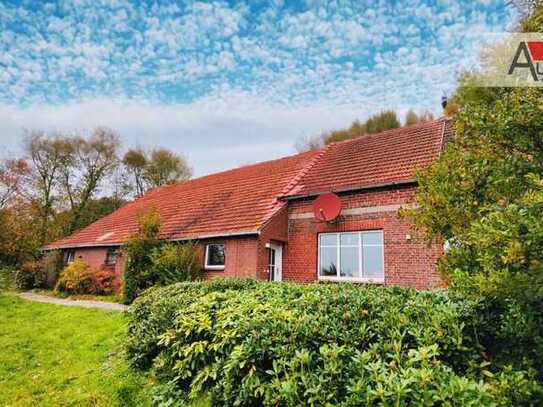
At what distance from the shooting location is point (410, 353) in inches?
122

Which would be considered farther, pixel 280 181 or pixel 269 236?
pixel 280 181

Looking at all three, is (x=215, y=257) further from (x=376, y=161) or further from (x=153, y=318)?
(x=153, y=318)

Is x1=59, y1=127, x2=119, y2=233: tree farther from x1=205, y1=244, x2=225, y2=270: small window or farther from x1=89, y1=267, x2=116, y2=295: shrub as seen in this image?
x1=205, y1=244, x2=225, y2=270: small window

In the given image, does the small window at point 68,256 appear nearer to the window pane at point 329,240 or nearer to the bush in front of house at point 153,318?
the window pane at point 329,240

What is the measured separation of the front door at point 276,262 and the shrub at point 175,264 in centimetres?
313

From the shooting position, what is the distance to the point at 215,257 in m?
14.5

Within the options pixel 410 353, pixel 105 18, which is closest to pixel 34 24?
pixel 105 18

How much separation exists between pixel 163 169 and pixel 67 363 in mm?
34738

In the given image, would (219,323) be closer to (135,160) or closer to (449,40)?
(449,40)

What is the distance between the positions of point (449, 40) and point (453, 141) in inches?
175

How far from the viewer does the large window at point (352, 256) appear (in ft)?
38.2

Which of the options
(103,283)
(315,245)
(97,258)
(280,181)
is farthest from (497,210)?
(97,258)

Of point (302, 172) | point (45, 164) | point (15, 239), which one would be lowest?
point (15, 239)

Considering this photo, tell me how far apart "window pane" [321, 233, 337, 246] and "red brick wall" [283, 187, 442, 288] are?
0.25m
